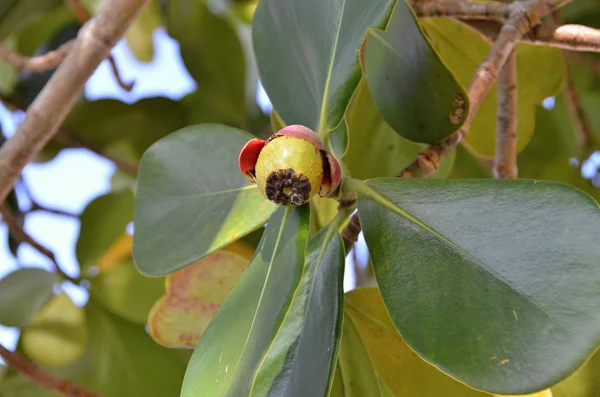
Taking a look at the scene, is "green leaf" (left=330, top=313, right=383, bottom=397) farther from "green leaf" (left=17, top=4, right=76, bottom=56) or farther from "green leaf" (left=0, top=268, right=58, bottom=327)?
"green leaf" (left=17, top=4, right=76, bottom=56)

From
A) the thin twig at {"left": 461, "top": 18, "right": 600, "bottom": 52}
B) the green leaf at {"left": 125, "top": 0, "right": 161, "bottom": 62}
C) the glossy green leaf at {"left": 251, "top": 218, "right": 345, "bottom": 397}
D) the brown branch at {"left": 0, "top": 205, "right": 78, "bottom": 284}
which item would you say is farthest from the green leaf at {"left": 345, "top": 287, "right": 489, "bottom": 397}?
the green leaf at {"left": 125, "top": 0, "right": 161, "bottom": 62}

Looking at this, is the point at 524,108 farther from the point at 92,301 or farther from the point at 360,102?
the point at 92,301

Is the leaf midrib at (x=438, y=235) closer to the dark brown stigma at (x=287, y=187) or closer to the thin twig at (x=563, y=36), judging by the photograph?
the dark brown stigma at (x=287, y=187)

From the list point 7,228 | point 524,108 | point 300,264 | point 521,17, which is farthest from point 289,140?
point 7,228

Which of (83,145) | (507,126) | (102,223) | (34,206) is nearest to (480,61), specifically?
(507,126)

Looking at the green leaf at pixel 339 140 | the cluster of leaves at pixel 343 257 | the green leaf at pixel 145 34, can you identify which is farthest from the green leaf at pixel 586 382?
the green leaf at pixel 145 34

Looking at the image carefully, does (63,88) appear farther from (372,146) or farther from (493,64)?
(493,64)

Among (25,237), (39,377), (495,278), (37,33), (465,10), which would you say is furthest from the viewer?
(37,33)
